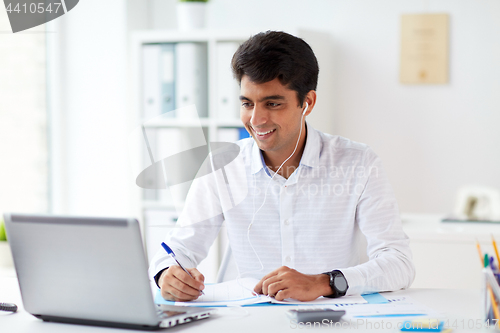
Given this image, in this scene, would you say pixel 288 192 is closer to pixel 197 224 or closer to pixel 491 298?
pixel 197 224

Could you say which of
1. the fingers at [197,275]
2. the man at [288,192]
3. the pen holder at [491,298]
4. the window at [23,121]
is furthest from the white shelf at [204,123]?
the pen holder at [491,298]

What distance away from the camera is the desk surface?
0.93 m

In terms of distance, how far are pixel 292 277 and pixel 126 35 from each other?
6.56 ft

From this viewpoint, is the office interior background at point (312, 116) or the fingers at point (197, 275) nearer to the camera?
the fingers at point (197, 275)

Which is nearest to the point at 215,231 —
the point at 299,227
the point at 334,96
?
the point at 299,227

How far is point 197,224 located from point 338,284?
504 mm

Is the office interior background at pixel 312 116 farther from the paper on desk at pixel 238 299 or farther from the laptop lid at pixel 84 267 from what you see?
the laptop lid at pixel 84 267

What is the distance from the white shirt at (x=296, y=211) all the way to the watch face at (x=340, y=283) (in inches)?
10.7

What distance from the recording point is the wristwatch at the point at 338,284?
1130 mm

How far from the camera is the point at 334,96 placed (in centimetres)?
265

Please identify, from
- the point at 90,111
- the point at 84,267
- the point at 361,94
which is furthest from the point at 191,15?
the point at 84,267

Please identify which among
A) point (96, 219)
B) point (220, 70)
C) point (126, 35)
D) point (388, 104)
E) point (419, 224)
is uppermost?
point (126, 35)

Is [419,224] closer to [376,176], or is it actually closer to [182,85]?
[376,176]

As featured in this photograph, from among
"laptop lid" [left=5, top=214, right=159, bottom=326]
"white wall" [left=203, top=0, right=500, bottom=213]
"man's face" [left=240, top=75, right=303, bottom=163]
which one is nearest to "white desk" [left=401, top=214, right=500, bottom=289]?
"white wall" [left=203, top=0, right=500, bottom=213]
